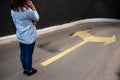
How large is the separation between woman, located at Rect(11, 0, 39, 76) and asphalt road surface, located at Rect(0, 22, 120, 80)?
1.72 feet

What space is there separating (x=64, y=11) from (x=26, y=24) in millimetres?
5475

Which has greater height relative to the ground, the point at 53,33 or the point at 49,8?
the point at 49,8

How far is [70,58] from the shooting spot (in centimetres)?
534

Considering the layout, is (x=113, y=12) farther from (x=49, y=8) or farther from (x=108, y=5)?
(x=49, y=8)

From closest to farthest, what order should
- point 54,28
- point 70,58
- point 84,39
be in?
1. point 70,58
2. point 84,39
3. point 54,28

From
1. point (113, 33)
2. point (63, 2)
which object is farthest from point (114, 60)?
point (63, 2)

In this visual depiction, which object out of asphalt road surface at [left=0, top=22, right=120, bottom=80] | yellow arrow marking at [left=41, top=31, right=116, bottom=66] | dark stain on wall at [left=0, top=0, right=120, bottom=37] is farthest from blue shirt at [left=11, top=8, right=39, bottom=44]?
dark stain on wall at [left=0, top=0, right=120, bottom=37]

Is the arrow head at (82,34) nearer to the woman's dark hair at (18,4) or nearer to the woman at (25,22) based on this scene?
the woman at (25,22)

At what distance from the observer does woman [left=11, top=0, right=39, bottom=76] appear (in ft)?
12.7

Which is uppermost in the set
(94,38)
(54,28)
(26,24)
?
A: (26,24)

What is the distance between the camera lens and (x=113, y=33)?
8.21 m

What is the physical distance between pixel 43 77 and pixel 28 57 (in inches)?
18.5

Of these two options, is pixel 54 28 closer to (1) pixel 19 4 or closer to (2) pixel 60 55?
(2) pixel 60 55

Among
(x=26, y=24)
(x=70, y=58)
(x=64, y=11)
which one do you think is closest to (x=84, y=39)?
(x=70, y=58)
